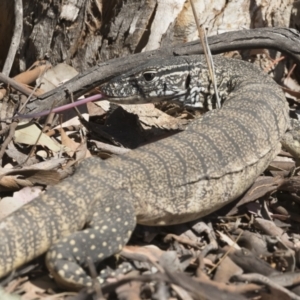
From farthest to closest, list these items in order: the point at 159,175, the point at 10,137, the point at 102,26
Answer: the point at 102,26 < the point at 10,137 < the point at 159,175

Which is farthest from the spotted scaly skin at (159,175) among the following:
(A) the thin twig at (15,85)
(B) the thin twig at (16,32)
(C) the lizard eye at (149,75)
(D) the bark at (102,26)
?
(B) the thin twig at (16,32)

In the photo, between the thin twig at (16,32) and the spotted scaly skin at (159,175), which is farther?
the thin twig at (16,32)

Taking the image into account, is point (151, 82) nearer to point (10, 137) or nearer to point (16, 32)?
point (10, 137)

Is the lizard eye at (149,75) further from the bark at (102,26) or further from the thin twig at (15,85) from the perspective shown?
the thin twig at (15,85)

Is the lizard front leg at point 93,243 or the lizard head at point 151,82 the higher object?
the lizard head at point 151,82

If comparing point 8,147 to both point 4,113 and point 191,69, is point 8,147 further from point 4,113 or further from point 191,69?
point 191,69

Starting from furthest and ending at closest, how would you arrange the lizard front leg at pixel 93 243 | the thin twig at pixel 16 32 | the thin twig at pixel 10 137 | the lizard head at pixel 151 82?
the thin twig at pixel 16 32 < the lizard head at pixel 151 82 < the thin twig at pixel 10 137 < the lizard front leg at pixel 93 243

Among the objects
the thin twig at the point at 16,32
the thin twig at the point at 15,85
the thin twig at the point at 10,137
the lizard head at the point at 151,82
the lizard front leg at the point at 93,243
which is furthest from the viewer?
the thin twig at the point at 16,32

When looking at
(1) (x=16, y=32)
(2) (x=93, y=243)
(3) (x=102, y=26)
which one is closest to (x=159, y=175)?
(2) (x=93, y=243)
